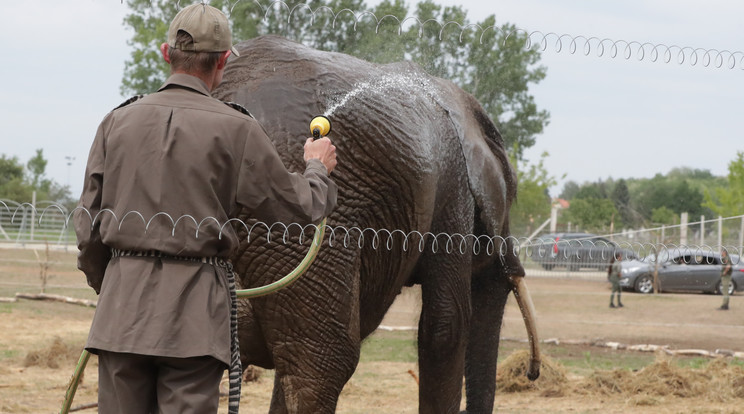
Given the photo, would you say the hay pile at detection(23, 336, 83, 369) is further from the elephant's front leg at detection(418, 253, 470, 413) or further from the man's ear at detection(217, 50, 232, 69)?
the man's ear at detection(217, 50, 232, 69)

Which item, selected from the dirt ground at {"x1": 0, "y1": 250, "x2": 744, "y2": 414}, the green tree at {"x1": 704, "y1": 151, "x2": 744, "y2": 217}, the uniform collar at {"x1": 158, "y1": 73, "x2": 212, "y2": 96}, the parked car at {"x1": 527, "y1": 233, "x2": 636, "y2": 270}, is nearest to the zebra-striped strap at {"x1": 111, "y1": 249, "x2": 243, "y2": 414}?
the uniform collar at {"x1": 158, "y1": 73, "x2": 212, "y2": 96}

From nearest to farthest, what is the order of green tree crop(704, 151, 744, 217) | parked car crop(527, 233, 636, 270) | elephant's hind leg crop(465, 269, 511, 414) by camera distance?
parked car crop(527, 233, 636, 270) → elephant's hind leg crop(465, 269, 511, 414) → green tree crop(704, 151, 744, 217)

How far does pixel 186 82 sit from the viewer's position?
3.17m

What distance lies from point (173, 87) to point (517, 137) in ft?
16.5

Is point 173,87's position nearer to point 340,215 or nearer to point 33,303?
point 340,215

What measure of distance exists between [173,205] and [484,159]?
3.30 m

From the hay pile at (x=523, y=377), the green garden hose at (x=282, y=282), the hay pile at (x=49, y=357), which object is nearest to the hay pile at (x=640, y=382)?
the hay pile at (x=523, y=377)

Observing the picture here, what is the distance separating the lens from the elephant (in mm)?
4301

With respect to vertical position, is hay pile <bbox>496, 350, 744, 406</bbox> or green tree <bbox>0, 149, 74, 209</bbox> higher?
green tree <bbox>0, 149, 74, 209</bbox>

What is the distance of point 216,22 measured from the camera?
10.4ft

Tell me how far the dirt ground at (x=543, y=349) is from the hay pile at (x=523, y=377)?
61 mm

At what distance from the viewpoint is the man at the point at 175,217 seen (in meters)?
3.00

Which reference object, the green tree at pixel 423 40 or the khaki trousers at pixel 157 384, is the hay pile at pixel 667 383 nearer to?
the green tree at pixel 423 40

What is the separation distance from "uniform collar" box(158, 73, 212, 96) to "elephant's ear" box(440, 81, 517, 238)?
8.79ft
